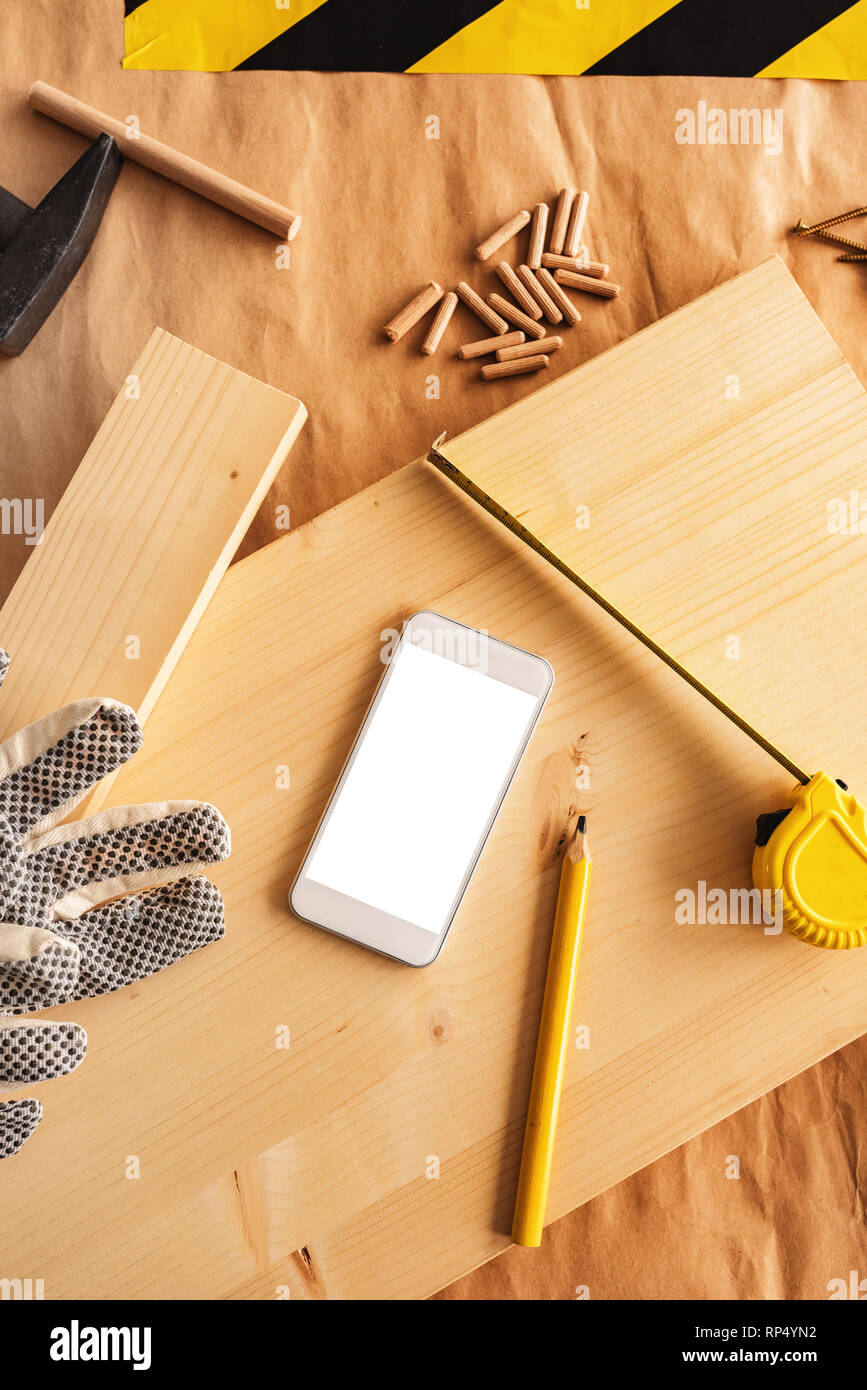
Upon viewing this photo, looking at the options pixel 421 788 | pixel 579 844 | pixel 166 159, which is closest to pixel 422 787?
pixel 421 788

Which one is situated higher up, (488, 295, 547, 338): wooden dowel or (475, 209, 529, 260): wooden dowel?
(475, 209, 529, 260): wooden dowel

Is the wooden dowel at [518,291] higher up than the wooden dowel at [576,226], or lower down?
lower down

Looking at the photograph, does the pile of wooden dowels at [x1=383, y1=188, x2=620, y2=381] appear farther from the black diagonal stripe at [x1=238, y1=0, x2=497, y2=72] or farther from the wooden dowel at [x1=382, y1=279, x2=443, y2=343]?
the black diagonal stripe at [x1=238, y1=0, x2=497, y2=72]

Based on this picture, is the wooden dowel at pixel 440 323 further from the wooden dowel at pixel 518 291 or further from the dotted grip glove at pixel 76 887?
the dotted grip glove at pixel 76 887

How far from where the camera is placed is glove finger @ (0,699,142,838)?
2.36 ft

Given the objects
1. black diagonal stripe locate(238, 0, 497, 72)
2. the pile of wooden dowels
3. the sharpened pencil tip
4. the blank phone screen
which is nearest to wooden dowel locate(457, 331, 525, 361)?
the pile of wooden dowels

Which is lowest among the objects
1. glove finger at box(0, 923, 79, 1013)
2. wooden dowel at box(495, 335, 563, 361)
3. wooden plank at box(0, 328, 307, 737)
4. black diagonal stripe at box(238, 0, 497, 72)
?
glove finger at box(0, 923, 79, 1013)

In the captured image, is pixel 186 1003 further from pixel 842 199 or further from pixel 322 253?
pixel 842 199

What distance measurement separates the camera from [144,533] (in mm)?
774

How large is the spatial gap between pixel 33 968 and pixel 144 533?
14.0 inches

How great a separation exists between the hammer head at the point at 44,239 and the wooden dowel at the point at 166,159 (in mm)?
24

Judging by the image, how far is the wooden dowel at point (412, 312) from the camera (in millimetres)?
1068

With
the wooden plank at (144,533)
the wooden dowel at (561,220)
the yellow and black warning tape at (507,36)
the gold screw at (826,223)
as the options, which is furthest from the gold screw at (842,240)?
the wooden plank at (144,533)

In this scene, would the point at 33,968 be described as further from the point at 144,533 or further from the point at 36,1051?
the point at 144,533
